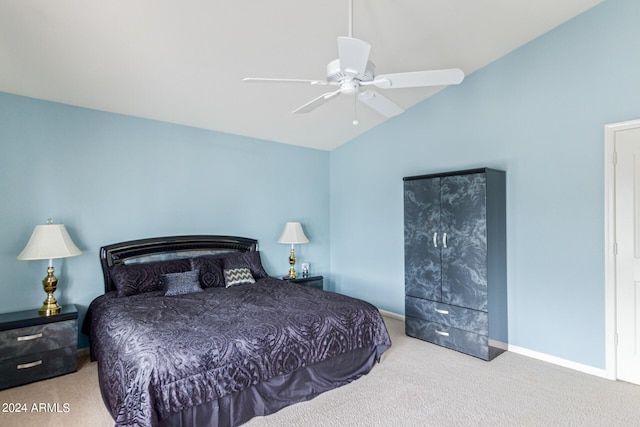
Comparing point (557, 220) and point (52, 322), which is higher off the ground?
point (557, 220)

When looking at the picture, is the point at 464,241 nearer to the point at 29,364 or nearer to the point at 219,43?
the point at 219,43

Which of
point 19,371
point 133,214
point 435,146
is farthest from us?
point 435,146

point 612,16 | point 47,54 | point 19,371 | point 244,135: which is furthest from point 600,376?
point 47,54

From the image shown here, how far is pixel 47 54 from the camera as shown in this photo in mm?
2816

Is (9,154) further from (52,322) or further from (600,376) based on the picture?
(600,376)

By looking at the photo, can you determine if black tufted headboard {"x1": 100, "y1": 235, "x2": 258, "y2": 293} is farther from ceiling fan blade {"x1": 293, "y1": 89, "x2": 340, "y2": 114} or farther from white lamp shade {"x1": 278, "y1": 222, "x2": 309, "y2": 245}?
ceiling fan blade {"x1": 293, "y1": 89, "x2": 340, "y2": 114}

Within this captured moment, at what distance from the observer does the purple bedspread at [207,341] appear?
2053mm

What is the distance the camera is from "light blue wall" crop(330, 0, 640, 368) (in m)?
3.09

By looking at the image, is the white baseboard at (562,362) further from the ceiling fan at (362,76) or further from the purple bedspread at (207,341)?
the ceiling fan at (362,76)

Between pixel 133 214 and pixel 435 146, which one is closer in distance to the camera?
pixel 133 214

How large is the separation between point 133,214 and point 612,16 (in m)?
5.04

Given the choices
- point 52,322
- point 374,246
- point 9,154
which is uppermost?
point 9,154

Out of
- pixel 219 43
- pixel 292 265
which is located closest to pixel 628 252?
pixel 292 265

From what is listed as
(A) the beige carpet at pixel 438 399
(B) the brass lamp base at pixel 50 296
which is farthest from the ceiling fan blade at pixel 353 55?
(B) the brass lamp base at pixel 50 296
